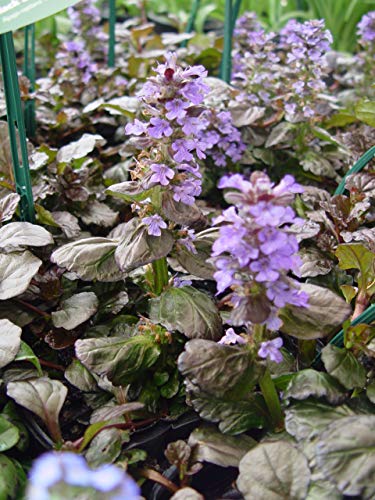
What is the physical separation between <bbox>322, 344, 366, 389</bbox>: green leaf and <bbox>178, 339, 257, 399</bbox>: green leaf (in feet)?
0.41

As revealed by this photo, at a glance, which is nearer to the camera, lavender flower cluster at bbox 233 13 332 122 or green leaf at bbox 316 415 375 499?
green leaf at bbox 316 415 375 499

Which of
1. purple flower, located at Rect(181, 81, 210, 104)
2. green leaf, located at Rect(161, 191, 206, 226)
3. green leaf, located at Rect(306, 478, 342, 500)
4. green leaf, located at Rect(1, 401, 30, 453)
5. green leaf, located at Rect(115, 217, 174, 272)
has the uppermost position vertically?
purple flower, located at Rect(181, 81, 210, 104)

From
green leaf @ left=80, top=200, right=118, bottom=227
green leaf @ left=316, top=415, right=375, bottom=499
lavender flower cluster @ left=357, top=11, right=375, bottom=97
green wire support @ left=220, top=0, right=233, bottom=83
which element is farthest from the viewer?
lavender flower cluster @ left=357, top=11, right=375, bottom=97

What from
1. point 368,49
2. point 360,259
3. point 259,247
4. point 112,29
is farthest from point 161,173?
point 368,49

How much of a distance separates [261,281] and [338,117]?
109 centimetres

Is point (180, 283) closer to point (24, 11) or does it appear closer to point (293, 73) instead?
point (24, 11)

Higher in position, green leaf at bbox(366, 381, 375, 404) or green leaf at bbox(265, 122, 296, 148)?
green leaf at bbox(265, 122, 296, 148)

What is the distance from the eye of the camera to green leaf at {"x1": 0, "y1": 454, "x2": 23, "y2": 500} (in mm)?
880

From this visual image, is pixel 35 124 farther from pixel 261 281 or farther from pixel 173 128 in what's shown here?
pixel 261 281

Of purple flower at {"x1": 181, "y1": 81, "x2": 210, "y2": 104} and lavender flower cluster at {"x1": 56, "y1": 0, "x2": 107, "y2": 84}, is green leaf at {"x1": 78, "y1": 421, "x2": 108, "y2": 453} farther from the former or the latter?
lavender flower cluster at {"x1": 56, "y1": 0, "x2": 107, "y2": 84}

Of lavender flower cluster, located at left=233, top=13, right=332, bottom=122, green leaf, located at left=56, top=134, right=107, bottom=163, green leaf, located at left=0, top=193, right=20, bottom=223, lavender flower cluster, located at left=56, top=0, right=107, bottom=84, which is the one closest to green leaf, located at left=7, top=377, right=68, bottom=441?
green leaf, located at left=0, top=193, right=20, bottom=223

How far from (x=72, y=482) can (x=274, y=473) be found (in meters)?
0.29

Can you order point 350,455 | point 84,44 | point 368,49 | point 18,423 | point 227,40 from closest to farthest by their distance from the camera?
1. point 350,455
2. point 18,423
3. point 227,40
4. point 368,49
5. point 84,44

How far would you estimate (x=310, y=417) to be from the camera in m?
0.91
